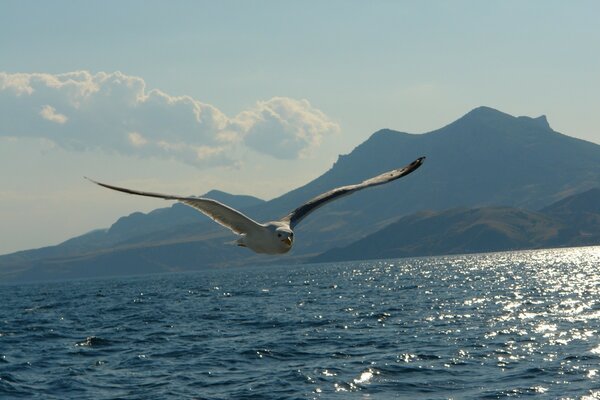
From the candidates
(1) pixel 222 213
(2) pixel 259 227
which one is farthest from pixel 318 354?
(1) pixel 222 213

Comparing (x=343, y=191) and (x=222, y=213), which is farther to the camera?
(x=343, y=191)

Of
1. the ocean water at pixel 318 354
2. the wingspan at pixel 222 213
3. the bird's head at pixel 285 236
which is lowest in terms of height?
the ocean water at pixel 318 354

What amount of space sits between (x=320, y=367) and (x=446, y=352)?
7326 mm

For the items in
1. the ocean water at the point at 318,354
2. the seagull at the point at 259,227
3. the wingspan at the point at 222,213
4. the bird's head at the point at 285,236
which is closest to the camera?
the wingspan at the point at 222,213

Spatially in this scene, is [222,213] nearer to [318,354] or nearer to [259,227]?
[259,227]

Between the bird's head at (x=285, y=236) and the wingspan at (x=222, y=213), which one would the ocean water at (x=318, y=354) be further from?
the bird's head at (x=285, y=236)

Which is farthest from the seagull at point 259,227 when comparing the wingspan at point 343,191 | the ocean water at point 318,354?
the ocean water at point 318,354

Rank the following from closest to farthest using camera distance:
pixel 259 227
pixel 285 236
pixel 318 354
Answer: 1. pixel 285 236
2. pixel 259 227
3. pixel 318 354

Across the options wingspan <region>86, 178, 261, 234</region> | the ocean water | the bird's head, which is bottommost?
the ocean water

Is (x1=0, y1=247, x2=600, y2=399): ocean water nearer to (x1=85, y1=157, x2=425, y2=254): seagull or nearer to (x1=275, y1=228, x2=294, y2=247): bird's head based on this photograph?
(x1=85, y1=157, x2=425, y2=254): seagull

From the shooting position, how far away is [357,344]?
150ft

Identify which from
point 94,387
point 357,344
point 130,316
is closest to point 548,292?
point 130,316

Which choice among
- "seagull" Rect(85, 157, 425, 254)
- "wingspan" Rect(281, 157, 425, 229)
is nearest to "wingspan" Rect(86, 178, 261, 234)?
"seagull" Rect(85, 157, 425, 254)

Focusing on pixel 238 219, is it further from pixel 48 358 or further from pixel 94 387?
pixel 48 358
